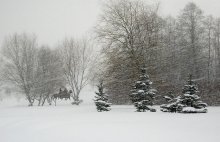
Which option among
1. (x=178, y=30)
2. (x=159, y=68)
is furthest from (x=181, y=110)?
(x=178, y=30)

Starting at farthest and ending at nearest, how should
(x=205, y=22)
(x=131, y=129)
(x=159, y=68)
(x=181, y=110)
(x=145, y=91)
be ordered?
1. (x=205, y=22)
2. (x=159, y=68)
3. (x=145, y=91)
4. (x=181, y=110)
5. (x=131, y=129)

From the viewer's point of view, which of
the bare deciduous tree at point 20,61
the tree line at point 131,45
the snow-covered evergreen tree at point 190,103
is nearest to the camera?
the snow-covered evergreen tree at point 190,103

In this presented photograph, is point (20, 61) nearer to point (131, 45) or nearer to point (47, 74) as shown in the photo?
point (47, 74)

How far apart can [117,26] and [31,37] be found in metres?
23.9

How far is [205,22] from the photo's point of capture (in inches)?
1708

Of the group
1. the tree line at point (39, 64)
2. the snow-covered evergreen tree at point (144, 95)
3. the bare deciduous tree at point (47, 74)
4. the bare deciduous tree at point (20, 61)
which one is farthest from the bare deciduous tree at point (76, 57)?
the snow-covered evergreen tree at point (144, 95)

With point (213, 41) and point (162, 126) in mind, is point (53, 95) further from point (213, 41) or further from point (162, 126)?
point (162, 126)

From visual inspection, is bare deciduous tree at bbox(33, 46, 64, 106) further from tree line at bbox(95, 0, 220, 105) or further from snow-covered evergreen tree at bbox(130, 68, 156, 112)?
snow-covered evergreen tree at bbox(130, 68, 156, 112)

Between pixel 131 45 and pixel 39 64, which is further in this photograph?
pixel 39 64

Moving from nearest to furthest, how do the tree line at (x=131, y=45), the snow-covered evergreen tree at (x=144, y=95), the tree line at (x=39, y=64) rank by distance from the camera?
the snow-covered evergreen tree at (x=144, y=95) < the tree line at (x=131, y=45) < the tree line at (x=39, y=64)

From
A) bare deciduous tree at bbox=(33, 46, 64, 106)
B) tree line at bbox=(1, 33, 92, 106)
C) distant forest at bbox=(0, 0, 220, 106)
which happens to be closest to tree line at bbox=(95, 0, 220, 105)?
distant forest at bbox=(0, 0, 220, 106)

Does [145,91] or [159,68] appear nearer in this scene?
[145,91]

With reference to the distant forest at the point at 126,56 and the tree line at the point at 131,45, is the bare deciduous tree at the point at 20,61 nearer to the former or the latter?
the distant forest at the point at 126,56

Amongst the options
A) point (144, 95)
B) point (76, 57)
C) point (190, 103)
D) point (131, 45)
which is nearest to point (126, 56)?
point (131, 45)
